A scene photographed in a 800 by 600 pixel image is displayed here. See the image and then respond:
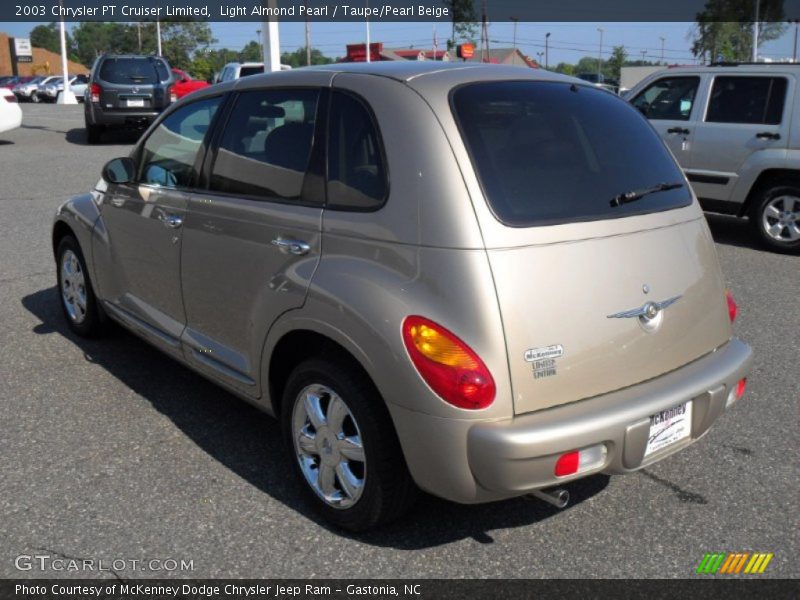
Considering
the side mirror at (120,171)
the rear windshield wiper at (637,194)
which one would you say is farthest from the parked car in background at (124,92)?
the rear windshield wiper at (637,194)

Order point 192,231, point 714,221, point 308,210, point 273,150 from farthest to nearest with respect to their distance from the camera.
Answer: point 714,221, point 192,231, point 273,150, point 308,210

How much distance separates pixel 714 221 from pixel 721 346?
24.7 ft

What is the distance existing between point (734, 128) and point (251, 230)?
6573mm

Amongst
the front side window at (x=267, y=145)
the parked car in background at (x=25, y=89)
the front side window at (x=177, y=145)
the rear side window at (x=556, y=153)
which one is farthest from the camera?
the parked car in background at (x=25, y=89)

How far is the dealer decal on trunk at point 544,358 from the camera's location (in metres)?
2.66

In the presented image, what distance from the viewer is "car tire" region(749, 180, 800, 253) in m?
8.11

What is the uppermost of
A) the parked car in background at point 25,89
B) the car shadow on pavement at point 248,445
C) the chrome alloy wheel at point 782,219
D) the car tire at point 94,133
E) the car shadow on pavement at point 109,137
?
the chrome alloy wheel at point 782,219

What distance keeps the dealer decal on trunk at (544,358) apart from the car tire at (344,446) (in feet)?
1.80

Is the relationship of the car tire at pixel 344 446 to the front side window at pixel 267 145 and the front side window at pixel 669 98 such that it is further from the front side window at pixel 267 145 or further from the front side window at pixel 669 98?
the front side window at pixel 669 98

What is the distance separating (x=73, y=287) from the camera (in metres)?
5.30

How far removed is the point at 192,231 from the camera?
3764 millimetres

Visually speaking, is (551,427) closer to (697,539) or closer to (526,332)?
(526,332)

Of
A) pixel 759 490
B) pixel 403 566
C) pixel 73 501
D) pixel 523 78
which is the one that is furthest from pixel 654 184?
pixel 73 501

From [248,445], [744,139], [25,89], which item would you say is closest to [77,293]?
[248,445]
